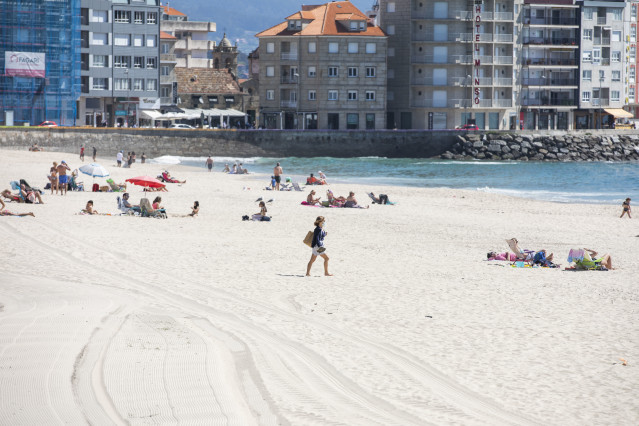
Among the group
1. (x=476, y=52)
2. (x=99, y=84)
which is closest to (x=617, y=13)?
(x=476, y=52)

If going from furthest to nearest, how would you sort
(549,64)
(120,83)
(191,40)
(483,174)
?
(191,40)
(549,64)
(120,83)
(483,174)

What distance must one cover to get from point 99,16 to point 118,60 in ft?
13.0

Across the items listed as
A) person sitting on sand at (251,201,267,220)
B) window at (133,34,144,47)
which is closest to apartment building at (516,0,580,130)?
window at (133,34,144,47)

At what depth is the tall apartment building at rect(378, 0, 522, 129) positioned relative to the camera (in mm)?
82062

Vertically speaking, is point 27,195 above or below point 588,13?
below

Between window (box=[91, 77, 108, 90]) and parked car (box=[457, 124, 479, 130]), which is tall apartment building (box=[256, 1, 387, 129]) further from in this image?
window (box=[91, 77, 108, 90])

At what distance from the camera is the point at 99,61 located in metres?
77.4

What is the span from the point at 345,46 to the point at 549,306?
230 feet

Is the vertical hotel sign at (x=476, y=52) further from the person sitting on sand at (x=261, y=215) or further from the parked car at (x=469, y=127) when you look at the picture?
the person sitting on sand at (x=261, y=215)

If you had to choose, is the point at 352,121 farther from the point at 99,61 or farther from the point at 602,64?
the point at 602,64

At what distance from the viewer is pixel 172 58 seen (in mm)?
87375

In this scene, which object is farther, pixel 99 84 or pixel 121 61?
pixel 121 61

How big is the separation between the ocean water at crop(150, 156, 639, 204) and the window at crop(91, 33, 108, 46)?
13825 millimetres

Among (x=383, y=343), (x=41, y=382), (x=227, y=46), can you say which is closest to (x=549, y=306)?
(x=383, y=343)
